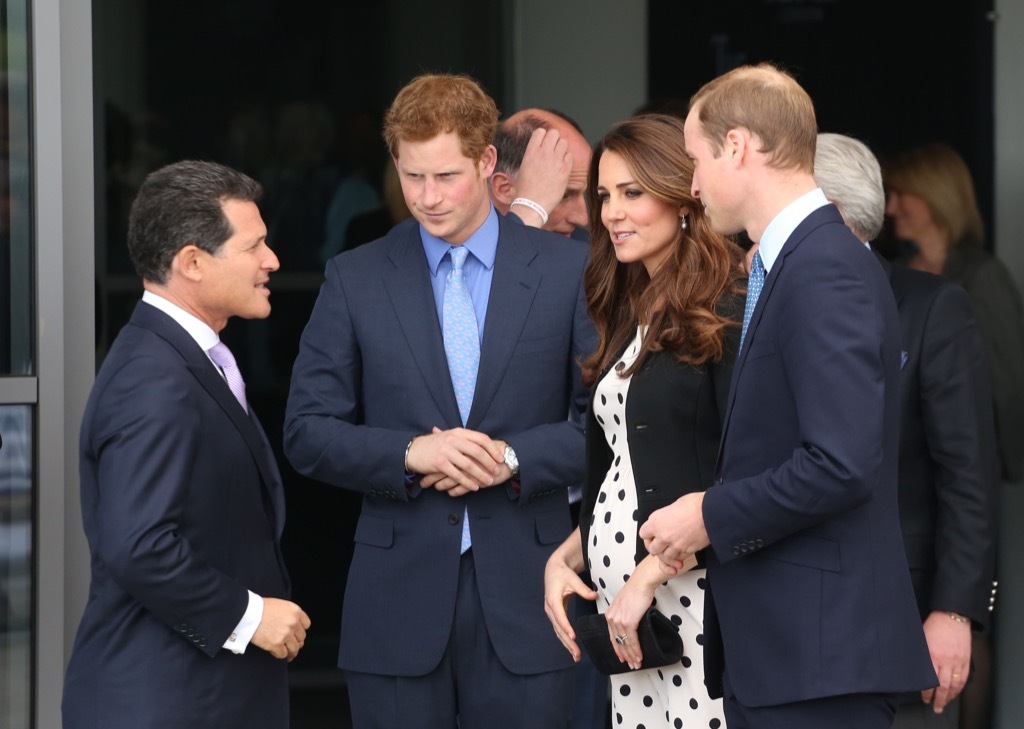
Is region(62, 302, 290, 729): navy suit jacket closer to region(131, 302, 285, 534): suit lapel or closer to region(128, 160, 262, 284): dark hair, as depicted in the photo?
region(131, 302, 285, 534): suit lapel

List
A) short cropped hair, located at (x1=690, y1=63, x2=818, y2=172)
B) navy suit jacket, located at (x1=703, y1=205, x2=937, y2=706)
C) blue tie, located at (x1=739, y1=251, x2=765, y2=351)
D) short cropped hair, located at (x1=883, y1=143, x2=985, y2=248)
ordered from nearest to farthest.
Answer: navy suit jacket, located at (x1=703, y1=205, x2=937, y2=706), short cropped hair, located at (x1=690, y1=63, x2=818, y2=172), blue tie, located at (x1=739, y1=251, x2=765, y2=351), short cropped hair, located at (x1=883, y1=143, x2=985, y2=248)

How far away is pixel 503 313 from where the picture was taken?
3.06 m

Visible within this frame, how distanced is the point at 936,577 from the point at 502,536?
901mm

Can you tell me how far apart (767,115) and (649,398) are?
582 millimetres

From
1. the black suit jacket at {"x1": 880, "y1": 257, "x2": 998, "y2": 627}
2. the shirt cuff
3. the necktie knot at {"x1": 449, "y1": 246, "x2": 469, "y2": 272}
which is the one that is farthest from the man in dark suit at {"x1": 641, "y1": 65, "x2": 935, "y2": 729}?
the necktie knot at {"x1": 449, "y1": 246, "x2": 469, "y2": 272}

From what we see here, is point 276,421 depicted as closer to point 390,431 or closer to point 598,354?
point 390,431

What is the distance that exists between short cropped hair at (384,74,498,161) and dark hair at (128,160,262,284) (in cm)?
50

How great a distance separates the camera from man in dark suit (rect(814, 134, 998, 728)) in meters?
3.00

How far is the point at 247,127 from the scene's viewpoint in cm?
568

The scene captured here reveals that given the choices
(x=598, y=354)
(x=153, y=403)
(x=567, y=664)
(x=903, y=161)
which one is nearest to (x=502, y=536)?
(x=567, y=664)

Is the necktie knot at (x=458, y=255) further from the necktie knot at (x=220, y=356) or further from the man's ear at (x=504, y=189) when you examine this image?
the man's ear at (x=504, y=189)

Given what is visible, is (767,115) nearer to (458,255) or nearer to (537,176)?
(458,255)

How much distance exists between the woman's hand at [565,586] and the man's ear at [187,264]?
83 centimetres

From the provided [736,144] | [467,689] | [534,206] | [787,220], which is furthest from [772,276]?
[534,206]
